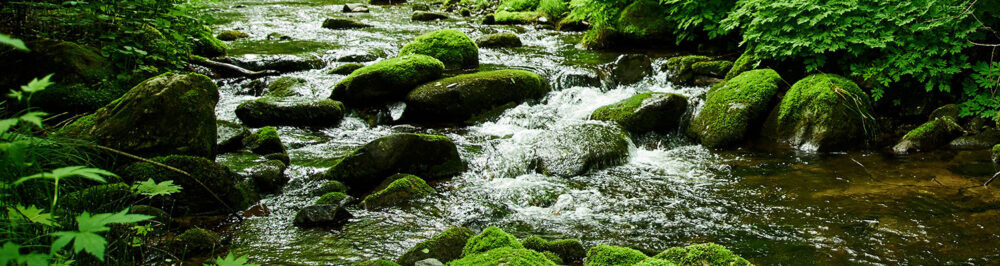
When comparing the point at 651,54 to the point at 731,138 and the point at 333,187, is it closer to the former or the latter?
the point at 731,138

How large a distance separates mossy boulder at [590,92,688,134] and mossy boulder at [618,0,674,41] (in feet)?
14.9

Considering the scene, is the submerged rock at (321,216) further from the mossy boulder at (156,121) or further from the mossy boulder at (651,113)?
the mossy boulder at (651,113)

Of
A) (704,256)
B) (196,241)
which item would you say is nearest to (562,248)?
(704,256)

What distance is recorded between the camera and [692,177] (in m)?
6.36

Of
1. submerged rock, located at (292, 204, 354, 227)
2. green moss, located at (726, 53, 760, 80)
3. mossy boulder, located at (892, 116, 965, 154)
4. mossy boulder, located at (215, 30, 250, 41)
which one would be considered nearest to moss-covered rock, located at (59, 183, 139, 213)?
submerged rock, located at (292, 204, 354, 227)

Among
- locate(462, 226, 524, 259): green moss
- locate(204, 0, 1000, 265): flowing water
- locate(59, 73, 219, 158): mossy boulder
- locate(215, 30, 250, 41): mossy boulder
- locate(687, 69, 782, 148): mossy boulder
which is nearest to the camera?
locate(462, 226, 524, 259): green moss

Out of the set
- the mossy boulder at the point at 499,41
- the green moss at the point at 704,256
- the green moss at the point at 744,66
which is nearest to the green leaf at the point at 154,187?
the green moss at the point at 704,256

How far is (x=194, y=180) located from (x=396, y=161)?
7.36 feet

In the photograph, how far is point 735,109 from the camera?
7.73 metres

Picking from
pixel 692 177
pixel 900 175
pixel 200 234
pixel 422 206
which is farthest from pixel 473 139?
pixel 900 175

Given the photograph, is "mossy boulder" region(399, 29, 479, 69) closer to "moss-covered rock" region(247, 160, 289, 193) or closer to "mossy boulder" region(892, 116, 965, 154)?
"moss-covered rock" region(247, 160, 289, 193)

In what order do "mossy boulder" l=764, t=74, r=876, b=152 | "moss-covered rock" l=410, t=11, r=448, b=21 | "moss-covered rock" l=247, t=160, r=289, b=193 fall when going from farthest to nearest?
"moss-covered rock" l=410, t=11, r=448, b=21
"mossy boulder" l=764, t=74, r=876, b=152
"moss-covered rock" l=247, t=160, r=289, b=193

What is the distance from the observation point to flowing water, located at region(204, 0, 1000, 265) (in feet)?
14.1

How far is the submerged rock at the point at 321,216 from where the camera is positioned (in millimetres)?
4801
